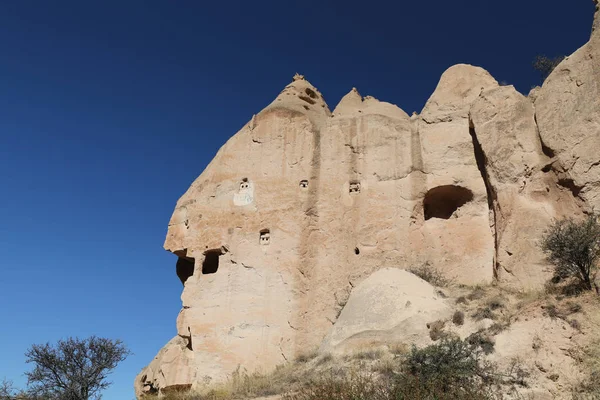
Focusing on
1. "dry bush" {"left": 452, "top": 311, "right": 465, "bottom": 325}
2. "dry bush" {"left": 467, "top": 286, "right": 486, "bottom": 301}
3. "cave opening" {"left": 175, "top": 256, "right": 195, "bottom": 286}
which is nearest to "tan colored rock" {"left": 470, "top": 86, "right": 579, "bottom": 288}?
"dry bush" {"left": 467, "top": 286, "right": 486, "bottom": 301}

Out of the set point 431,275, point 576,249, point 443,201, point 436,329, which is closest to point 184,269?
point 431,275

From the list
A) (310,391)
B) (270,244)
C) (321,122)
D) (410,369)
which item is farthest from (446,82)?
(310,391)

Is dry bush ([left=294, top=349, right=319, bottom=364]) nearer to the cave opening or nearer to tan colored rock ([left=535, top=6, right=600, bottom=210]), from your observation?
the cave opening

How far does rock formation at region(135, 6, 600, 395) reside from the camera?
596 inches

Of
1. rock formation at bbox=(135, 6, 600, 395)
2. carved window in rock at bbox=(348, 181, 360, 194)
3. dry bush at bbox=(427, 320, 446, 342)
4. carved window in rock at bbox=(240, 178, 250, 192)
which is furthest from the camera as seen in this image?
carved window in rock at bbox=(240, 178, 250, 192)

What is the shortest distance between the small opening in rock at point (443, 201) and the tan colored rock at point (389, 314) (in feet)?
12.7

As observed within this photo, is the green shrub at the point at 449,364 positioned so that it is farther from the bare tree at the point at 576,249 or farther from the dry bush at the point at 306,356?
the dry bush at the point at 306,356

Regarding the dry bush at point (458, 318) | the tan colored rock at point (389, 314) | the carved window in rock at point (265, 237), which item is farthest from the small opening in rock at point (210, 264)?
the dry bush at point (458, 318)

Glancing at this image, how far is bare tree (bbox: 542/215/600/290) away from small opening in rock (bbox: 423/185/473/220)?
4.65m

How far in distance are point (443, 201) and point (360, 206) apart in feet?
9.25

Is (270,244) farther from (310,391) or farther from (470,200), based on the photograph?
(310,391)

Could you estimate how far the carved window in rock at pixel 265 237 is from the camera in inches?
723

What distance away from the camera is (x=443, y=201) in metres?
18.6

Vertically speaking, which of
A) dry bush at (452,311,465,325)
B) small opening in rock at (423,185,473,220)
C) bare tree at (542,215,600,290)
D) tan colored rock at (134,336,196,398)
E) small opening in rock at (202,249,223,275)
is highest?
small opening in rock at (423,185,473,220)
